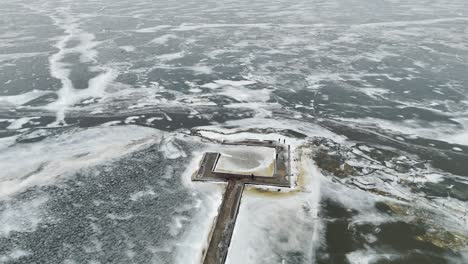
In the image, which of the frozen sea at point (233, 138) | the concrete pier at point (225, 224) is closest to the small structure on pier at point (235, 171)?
the concrete pier at point (225, 224)

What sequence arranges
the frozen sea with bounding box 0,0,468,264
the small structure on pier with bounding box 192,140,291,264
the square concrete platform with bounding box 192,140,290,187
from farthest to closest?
the square concrete platform with bounding box 192,140,290,187 → the small structure on pier with bounding box 192,140,291,264 → the frozen sea with bounding box 0,0,468,264

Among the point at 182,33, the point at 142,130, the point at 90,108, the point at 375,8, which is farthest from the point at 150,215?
the point at 375,8

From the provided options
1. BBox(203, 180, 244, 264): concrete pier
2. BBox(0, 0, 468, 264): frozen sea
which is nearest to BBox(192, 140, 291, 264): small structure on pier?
BBox(203, 180, 244, 264): concrete pier

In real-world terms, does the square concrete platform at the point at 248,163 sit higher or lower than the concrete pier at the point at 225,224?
higher

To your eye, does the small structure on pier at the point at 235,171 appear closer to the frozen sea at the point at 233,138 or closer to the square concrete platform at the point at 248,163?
the square concrete platform at the point at 248,163

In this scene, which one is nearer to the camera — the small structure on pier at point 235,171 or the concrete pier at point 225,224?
the concrete pier at point 225,224

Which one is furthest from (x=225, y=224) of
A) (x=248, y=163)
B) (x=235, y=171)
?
(x=248, y=163)

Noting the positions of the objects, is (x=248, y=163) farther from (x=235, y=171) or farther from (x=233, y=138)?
(x=233, y=138)

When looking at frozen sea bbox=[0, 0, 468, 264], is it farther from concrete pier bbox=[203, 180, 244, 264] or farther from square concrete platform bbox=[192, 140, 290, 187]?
square concrete platform bbox=[192, 140, 290, 187]
